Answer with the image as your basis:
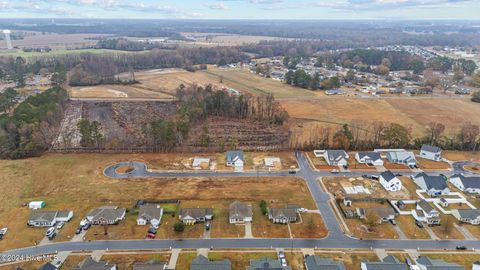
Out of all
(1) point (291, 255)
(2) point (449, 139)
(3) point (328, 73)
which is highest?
(3) point (328, 73)

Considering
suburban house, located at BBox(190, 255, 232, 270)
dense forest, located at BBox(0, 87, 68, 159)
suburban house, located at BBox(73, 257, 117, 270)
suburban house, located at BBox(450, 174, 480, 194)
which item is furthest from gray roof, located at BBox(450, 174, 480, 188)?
dense forest, located at BBox(0, 87, 68, 159)

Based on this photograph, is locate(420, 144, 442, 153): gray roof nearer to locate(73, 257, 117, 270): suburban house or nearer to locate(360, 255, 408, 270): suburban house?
locate(360, 255, 408, 270): suburban house

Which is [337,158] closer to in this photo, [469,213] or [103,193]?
[469,213]

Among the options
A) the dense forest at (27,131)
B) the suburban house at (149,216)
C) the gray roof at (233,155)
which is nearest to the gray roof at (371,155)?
the gray roof at (233,155)

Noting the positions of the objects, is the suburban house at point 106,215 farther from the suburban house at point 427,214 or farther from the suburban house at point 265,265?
the suburban house at point 427,214

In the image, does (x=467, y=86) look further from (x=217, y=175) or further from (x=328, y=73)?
(x=217, y=175)

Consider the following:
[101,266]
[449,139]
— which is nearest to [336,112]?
[449,139]
